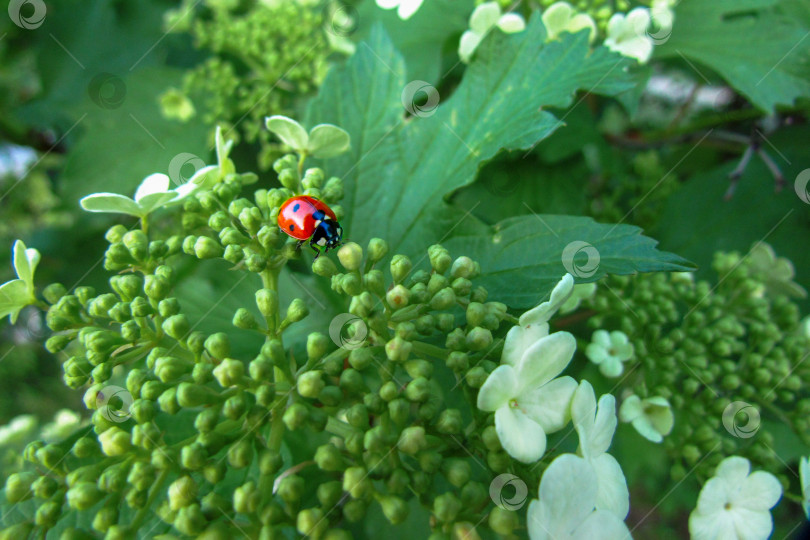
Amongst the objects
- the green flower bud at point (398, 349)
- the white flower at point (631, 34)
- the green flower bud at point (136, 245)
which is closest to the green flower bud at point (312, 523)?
the green flower bud at point (398, 349)

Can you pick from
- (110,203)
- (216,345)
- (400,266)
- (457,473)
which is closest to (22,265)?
Answer: (110,203)

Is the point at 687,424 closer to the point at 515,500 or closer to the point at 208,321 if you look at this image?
the point at 515,500

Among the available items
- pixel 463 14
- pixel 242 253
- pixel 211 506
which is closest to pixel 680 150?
pixel 463 14

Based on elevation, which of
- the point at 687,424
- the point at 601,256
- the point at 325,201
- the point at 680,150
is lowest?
the point at 680,150

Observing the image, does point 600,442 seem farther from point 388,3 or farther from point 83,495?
point 388,3

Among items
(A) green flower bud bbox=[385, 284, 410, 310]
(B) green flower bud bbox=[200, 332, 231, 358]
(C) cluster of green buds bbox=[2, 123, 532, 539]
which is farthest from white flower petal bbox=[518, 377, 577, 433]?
(B) green flower bud bbox=[200, 332, 231, 358]
